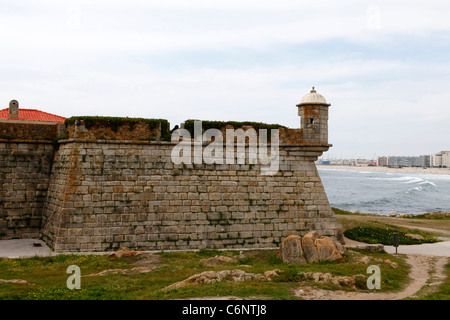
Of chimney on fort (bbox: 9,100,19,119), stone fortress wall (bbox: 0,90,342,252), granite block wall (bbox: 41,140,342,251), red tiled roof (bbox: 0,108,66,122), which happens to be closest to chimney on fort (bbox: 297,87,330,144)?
stone fortress wall (bbox: 0,90,342,252)

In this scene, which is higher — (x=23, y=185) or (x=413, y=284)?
(x=23, y=185)

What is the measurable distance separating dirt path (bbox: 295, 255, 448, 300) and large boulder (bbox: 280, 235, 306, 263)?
3.64m

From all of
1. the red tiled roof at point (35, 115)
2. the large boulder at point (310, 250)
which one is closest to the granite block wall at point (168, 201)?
the large boulder at point (310, 250)

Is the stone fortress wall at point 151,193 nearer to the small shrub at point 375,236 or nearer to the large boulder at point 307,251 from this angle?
the large boulder at point 307,251

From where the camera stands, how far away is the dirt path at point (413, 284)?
383 inches

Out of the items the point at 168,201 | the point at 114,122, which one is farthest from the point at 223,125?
the point at 114,122

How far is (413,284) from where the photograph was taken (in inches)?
471

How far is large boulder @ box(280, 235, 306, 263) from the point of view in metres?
13.9

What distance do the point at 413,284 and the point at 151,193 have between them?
9.94 meters

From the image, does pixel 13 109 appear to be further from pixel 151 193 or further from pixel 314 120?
pixel 314 120

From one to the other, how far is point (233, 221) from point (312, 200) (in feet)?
12.6

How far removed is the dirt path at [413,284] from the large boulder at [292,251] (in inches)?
143
